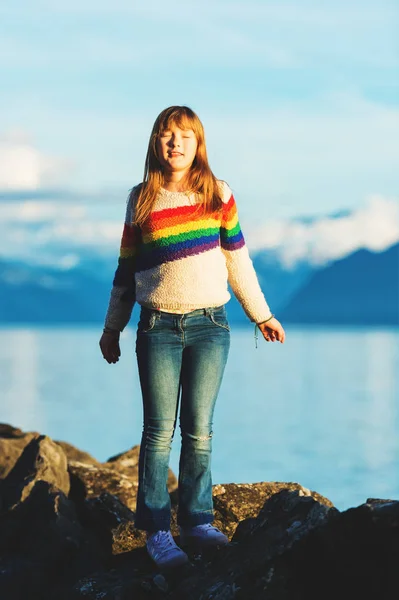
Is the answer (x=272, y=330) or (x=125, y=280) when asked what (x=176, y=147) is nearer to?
(x=125, y=280)

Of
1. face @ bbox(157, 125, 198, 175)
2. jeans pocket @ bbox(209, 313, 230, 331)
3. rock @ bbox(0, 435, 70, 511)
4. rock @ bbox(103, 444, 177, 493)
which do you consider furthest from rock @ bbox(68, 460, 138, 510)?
face @ bbox(157, 125, 198, 175)

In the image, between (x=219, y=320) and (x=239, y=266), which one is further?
(x=239, y=266)

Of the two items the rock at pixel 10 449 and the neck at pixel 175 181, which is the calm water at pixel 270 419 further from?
the neck at pixel 175 181

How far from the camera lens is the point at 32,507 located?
8578 millimetres

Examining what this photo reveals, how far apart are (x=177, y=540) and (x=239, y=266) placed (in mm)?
1785

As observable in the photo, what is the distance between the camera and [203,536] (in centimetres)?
625

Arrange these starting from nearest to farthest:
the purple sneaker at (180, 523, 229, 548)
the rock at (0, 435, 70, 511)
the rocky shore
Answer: the rocky shore
the purple sneaker at (180, 523, 229, 548)
the rock at (0, 435, 70, 511)

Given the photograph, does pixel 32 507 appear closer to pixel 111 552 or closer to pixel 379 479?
pixel 111 552

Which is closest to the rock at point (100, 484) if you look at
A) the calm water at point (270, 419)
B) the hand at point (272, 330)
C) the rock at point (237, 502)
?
the rock at point (237, 502)

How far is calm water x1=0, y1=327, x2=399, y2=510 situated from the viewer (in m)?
28.0

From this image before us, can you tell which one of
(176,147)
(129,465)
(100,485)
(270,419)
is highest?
(270,419)

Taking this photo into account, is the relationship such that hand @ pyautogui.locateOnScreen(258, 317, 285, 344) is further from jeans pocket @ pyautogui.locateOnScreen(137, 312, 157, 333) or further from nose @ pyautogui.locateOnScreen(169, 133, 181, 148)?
nose @ pyautogui.locateOnScreen(169, 133, 181, 148)

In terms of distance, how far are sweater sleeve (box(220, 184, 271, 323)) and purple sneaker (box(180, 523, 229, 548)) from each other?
1311 millimetres

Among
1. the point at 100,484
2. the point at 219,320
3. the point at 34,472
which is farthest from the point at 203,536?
the point at 100,484
